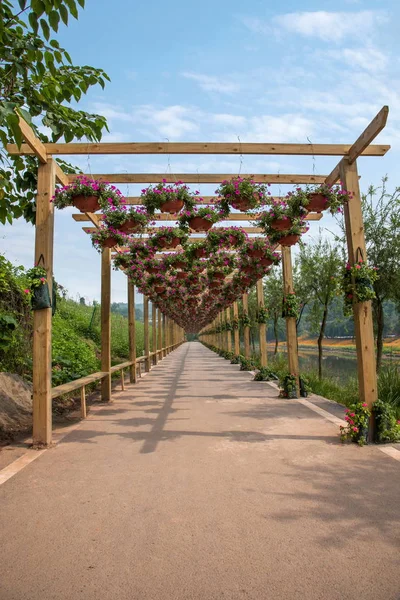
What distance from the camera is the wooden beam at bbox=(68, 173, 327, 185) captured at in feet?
20.2

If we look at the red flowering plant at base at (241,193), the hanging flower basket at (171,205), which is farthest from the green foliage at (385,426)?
the hanging flower basket at (171,205)

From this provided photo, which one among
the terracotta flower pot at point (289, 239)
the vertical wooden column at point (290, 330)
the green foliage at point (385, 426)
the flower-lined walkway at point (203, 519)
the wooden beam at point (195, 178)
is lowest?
the flower-lined walkway at point (203, 519)

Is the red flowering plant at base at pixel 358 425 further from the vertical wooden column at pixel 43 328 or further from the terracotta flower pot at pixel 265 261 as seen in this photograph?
the terracotta flower pot at pixel 265 261

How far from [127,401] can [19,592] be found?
20.0 feet

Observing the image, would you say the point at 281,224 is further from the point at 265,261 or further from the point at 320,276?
the point at 320,276

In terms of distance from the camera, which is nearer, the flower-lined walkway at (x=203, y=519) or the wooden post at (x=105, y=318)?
A: the flower-lined walkway at (x=203, y=519)

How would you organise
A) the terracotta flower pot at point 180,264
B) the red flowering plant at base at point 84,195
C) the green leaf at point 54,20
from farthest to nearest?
1. the terracotta flower pot at point 180,264
2. the red flowering plant at base at point 84,195
3. the green leaf at point 54,20

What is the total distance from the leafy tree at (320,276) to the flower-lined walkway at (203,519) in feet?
22.6

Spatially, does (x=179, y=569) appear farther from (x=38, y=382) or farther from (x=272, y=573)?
(x=38, y=382)

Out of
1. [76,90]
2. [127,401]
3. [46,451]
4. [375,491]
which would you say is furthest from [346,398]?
[76,90]

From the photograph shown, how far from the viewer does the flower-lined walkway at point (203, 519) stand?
7.11ft

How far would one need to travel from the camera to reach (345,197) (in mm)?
5273

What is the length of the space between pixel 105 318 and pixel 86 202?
11.1 feet

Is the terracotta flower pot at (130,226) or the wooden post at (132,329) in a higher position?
the terracotta flower pot at (130,226)
